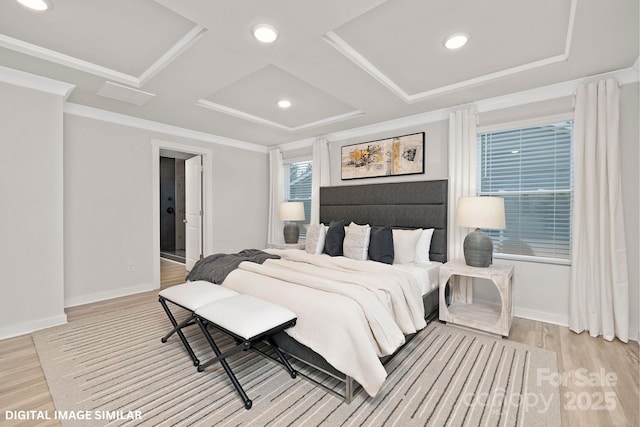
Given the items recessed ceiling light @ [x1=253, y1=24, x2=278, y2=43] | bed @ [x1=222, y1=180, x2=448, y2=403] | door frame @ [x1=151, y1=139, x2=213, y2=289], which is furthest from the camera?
door frame @ [x1=151, y1=139, x2=213, y2=289]

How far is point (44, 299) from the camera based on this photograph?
2.97 m

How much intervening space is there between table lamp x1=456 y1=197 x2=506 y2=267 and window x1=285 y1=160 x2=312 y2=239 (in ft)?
9.58

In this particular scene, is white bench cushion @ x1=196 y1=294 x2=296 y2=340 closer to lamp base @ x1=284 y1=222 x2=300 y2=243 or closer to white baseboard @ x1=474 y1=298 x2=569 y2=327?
white baseboard @ x1=474 y1=298 x2=569 y2=327

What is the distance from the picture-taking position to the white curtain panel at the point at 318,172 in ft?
16.0

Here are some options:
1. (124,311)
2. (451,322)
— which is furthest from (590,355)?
(124,311)

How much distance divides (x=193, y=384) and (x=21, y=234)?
2411 mm

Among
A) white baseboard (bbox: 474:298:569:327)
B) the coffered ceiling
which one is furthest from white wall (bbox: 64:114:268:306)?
white baseboard (bbox: 474:298:569:327)

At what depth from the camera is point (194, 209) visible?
536cm

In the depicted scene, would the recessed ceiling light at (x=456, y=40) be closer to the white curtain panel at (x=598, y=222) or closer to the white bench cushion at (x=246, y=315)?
the white curtain panel at (x=598, y=222)

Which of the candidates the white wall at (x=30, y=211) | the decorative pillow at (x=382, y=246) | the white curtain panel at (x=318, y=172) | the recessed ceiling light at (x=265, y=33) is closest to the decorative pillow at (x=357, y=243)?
the decorative pillow at (x=382, y=246)

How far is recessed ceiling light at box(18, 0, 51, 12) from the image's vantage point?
186 centimetres

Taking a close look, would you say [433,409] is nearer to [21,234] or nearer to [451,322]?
[451,322]

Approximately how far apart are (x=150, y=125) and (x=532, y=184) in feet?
16.3

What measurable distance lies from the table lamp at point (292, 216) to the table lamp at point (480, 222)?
8.67ft
